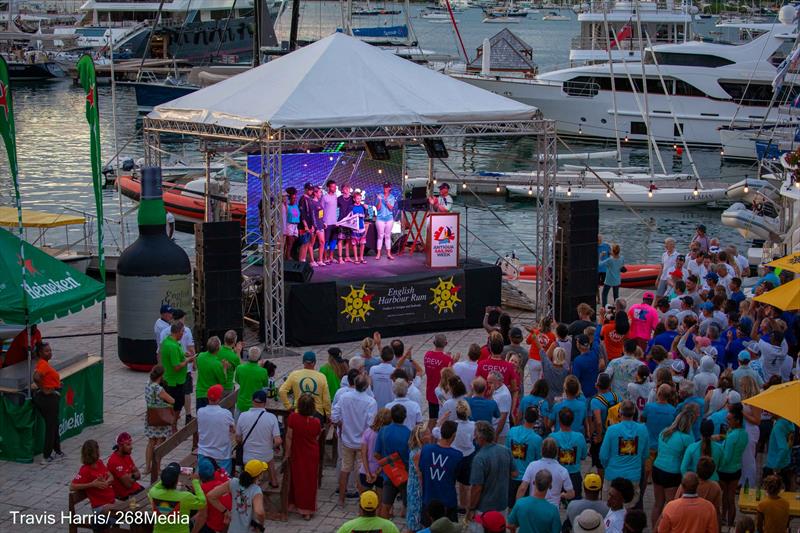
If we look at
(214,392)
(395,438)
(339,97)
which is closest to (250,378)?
(214,392)

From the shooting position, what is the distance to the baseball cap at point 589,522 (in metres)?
8.41

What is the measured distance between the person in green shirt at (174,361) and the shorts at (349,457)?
2.52 metres

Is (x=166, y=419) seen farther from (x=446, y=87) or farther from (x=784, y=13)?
(x=784, y=13)

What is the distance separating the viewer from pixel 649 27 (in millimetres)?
56781

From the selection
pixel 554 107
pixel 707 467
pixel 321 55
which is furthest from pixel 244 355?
pixel 554 107

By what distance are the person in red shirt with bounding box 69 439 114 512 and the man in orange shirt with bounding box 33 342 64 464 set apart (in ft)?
7.86

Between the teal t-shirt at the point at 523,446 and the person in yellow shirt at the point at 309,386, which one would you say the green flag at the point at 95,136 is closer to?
the person in yellow shirt at the point at 309,386

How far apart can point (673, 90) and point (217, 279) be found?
40.8 metres

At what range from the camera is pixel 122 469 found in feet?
33.5

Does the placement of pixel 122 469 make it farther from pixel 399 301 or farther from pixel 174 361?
pixel 399 301

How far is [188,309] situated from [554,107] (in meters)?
42.2

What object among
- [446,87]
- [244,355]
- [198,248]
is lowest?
[244,355]

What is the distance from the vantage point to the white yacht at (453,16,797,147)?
51938 mm

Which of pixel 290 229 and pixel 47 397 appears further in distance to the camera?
pixel 290 229
